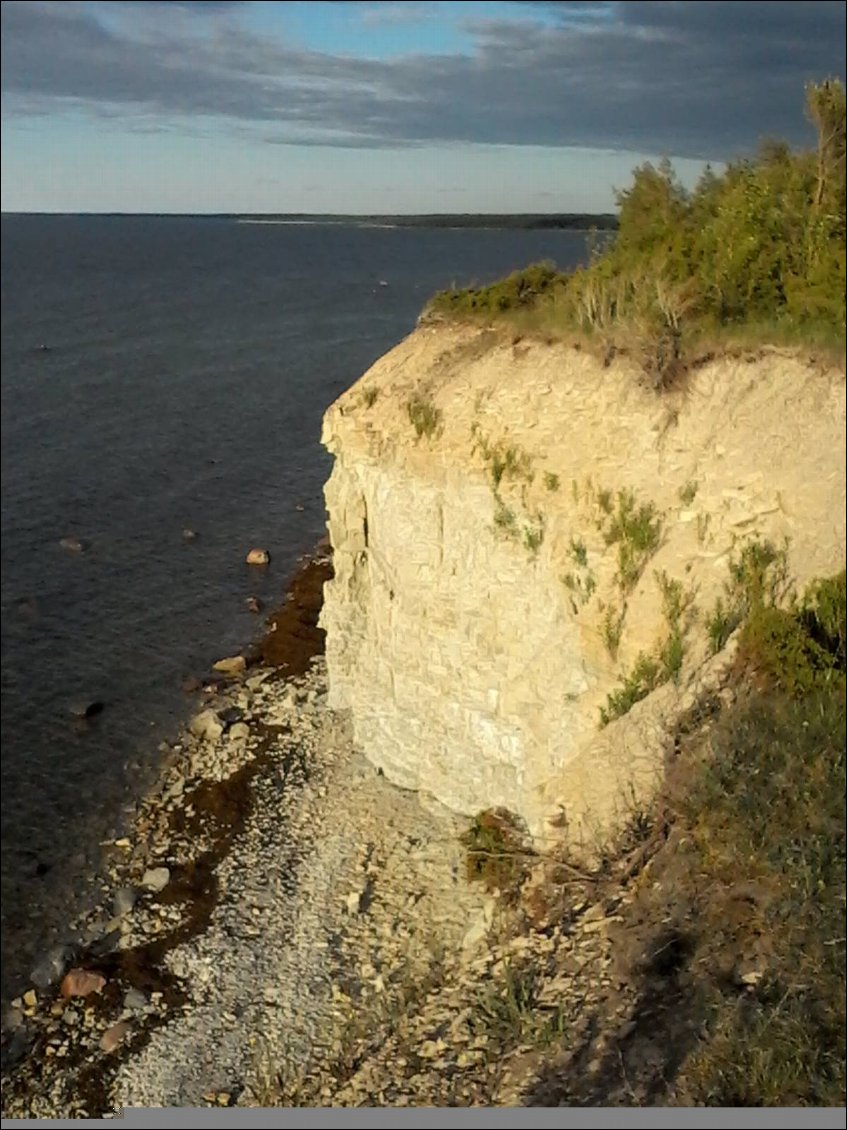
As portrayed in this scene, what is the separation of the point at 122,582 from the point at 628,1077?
23.2 m

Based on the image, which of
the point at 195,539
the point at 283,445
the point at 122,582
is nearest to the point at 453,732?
the point at 122,582

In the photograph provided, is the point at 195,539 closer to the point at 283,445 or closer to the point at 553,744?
the point at 283,445

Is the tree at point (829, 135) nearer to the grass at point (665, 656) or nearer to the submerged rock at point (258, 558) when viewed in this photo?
the grass at point (665, 656)

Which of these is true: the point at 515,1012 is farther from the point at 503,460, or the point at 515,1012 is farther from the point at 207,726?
the point at 207,726

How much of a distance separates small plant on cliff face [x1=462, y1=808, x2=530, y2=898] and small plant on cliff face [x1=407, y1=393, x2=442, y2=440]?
19.8 ft

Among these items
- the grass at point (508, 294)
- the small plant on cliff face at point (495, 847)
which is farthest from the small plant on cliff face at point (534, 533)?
the small plant on cliff face at point (495, 847)

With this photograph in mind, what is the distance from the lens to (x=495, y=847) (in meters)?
13.9

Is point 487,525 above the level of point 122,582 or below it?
above

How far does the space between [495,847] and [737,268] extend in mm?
8618

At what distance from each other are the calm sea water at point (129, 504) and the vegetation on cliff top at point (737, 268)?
4226 millimetres

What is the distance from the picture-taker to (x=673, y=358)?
1128cm

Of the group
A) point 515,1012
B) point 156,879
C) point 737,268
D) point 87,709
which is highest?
point 737,268

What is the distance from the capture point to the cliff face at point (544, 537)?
34.3ft

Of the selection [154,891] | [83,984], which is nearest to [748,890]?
[83,984]
